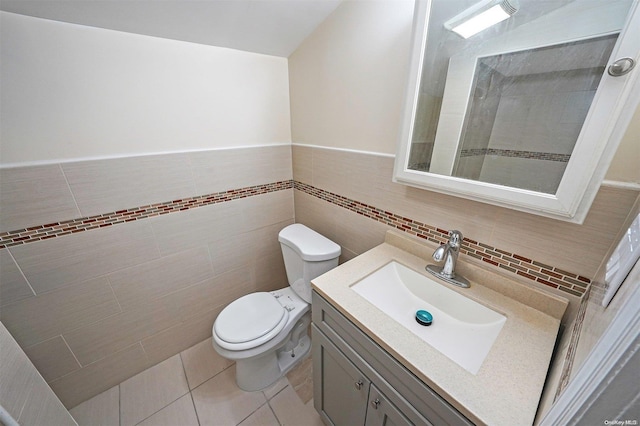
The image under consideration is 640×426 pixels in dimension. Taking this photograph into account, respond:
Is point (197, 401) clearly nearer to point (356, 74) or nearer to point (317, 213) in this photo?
point (317, 213)

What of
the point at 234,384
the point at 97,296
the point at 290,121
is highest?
the point at 290,121

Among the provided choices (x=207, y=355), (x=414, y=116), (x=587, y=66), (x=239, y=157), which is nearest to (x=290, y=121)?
(x=239, y=157)

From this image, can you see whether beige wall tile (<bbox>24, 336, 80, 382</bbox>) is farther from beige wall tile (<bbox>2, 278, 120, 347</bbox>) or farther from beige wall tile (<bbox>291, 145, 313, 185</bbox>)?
beige wall tile (<bbox>291, 145, 313, 185</bbox>)

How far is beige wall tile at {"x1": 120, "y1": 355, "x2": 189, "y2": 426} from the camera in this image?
1.28 meters

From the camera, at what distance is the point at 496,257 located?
0.86 metres

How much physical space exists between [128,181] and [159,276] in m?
0.56

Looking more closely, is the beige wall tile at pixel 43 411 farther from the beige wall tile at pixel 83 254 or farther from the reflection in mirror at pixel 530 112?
the reflection in mirror at pixel 530 112

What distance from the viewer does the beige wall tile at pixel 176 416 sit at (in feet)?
4.05

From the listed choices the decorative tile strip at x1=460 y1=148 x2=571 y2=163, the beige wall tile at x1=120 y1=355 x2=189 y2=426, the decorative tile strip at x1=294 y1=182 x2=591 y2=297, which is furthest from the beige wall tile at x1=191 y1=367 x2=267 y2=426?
the decorative tile strip at x1=460 y1=148 x2=571 y2=163

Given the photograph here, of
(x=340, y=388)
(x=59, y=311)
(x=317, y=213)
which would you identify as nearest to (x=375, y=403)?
(x=340, y=388)

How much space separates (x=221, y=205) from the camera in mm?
1445

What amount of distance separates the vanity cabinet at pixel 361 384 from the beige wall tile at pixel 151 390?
0.89 m

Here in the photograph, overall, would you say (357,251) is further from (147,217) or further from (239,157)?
(147,217)

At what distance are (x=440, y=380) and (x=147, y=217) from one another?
143cm
